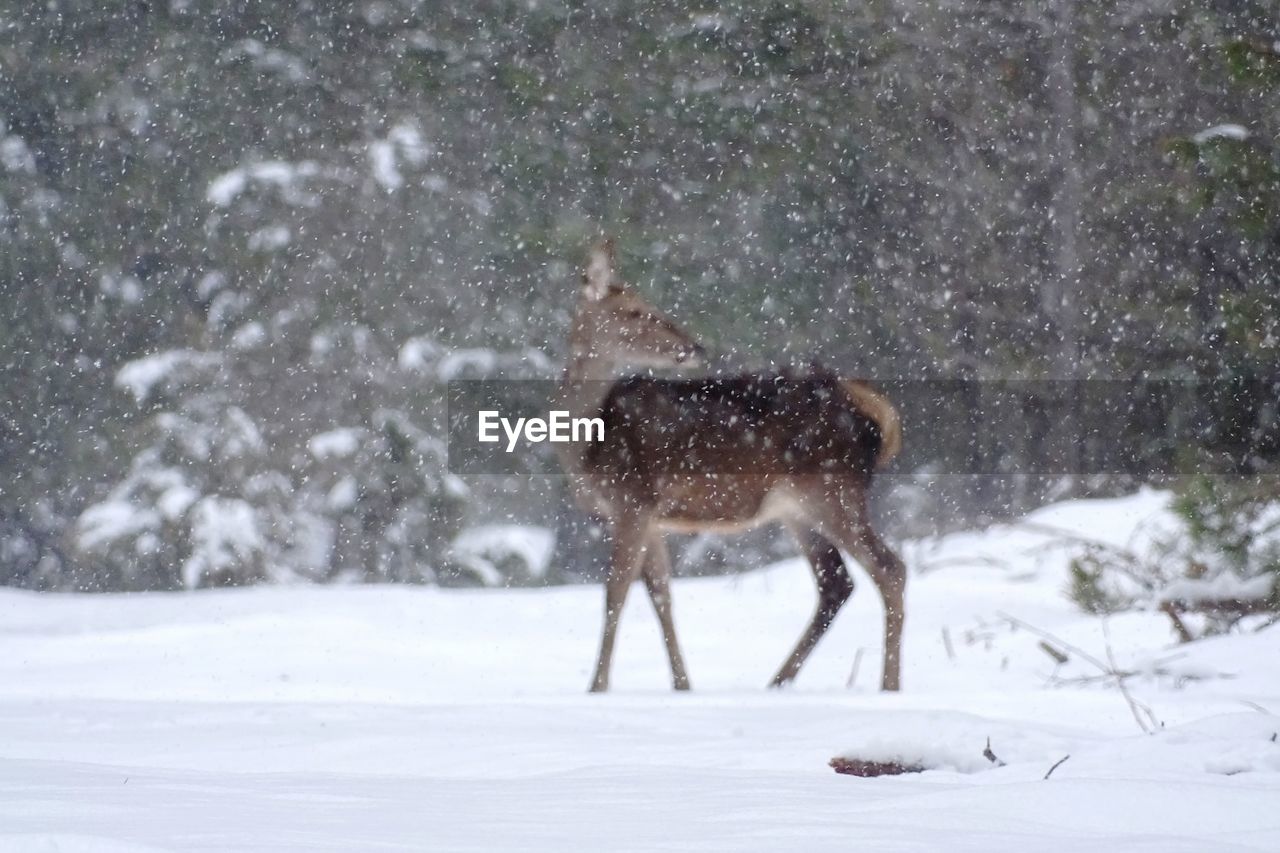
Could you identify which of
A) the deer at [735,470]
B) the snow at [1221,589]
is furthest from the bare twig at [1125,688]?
the deer at [735,470]

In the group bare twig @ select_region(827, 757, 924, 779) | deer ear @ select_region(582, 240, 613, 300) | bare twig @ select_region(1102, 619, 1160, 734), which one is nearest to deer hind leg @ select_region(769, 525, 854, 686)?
deer ear @ select_region(582, 240, 613, 300)

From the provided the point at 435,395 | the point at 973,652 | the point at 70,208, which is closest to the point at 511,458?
the point at 435,395

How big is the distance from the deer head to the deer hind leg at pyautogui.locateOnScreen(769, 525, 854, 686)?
1.09 metres

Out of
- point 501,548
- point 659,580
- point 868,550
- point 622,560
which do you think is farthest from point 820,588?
point 501,548

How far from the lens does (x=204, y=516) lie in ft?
41.1

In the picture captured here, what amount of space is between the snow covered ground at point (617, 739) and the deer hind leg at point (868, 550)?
19.0 inches

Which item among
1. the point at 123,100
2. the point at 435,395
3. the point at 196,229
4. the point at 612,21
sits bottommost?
the point at 435,395

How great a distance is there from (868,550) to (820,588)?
1.73 feet

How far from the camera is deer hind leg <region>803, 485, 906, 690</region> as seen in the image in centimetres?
711

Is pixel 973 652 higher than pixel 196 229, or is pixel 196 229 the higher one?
pixel 196 229

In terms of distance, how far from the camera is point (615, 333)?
7820 millimetres

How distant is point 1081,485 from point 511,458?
4917 mm

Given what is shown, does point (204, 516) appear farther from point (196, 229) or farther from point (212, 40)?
point (212, 40)

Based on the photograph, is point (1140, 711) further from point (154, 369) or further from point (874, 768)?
point (154, 369)
